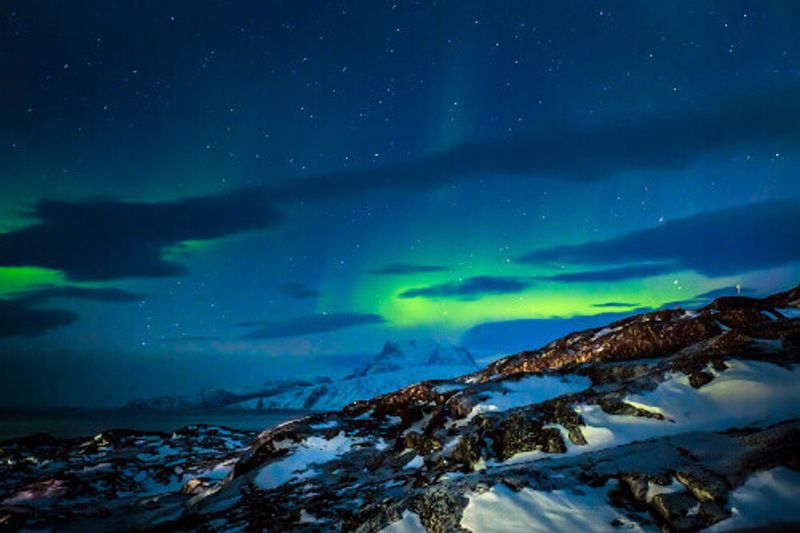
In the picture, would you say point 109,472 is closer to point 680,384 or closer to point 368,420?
point 368,420

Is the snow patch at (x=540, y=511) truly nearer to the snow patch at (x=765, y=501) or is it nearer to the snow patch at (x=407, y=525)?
the snow patch at (x=407, y=525)

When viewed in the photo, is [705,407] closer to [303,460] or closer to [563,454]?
[563,454]

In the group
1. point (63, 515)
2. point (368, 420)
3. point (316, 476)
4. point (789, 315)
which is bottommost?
point (63, 515)

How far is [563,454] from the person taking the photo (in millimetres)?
18328

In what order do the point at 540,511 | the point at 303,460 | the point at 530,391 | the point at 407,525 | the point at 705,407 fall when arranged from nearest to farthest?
1. the point at 540,511
2. the point at 407,525
3. the point at 705,407
4. the point at 530,391
5. the point at 303,460

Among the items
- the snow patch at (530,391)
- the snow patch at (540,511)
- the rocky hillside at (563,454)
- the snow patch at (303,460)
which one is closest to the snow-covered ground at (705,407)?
the rocky hillside at (563,454)

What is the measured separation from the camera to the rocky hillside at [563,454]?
39.4ft

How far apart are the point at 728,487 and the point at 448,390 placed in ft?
96.9

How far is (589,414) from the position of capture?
2038 cm

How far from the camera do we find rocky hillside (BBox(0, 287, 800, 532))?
12.0m

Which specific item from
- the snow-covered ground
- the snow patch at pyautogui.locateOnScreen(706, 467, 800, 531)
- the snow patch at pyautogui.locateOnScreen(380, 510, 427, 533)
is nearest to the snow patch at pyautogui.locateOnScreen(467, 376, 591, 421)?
the snow-covered ground

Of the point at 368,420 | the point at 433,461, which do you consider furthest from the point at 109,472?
the point at 433,461

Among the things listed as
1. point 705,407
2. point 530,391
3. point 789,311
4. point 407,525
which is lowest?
point 407,525

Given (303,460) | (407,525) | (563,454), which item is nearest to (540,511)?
(407,525)
